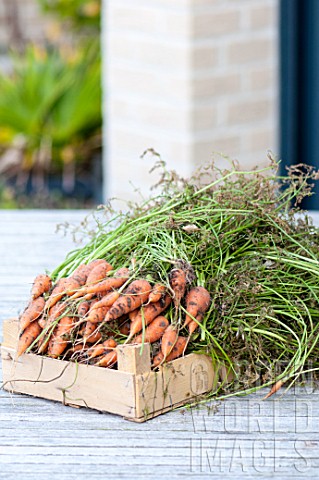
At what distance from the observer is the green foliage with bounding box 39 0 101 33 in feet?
20.9

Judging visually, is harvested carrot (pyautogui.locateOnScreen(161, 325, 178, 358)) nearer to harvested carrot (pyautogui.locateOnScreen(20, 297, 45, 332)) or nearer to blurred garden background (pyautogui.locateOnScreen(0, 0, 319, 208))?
harvested carrot (pyautogui.locateOnScreen(20, 297, 45, 332))

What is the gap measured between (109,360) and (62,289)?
0.13 m

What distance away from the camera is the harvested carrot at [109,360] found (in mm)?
1196

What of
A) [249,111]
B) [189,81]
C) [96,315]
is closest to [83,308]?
[96,315]

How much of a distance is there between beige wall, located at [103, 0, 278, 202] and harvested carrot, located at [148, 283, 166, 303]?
2360 millimetres

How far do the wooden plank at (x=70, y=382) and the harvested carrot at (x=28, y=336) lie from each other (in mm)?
16

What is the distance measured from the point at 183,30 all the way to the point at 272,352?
244 centimetres

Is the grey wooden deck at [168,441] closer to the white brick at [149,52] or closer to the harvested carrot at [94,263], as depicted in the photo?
the harvested carrot at [94,263]

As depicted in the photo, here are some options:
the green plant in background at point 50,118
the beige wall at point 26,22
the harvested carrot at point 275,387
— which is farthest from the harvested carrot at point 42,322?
the beige wall at point 26,22

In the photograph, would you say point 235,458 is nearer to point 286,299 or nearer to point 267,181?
point 286,299

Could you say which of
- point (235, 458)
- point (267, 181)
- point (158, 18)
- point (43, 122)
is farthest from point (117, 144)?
point (235, 458)

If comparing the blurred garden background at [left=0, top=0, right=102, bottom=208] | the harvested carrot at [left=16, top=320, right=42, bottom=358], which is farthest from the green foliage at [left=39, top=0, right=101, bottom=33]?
the harvested carrot at [left=16, top=320, right=42, bottom=358]

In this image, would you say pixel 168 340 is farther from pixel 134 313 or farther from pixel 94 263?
pixel 94 263

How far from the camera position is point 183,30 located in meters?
3.52
